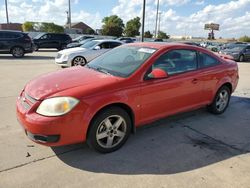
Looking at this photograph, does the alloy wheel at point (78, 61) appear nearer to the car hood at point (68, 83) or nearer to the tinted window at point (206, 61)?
the tinted window at point (206, 61)

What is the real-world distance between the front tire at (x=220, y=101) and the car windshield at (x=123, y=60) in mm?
2014

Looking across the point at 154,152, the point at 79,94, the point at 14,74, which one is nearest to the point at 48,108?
the point at 79,94

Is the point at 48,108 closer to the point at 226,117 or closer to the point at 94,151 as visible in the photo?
the point at 94,151

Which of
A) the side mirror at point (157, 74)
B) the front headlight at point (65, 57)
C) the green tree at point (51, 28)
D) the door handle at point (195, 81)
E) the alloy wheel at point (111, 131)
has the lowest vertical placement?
the alloy wheel at point (111, 131)

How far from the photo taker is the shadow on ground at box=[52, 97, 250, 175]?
340cm

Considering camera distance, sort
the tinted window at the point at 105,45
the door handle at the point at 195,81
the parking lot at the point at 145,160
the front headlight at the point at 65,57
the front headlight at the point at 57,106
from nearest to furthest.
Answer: the parking lot at the point at 145,160 < the front headlight at the point at 57,106 < the door handle at the point at 195,81 < the front headlight at the point at 65,57 < the tinted window at the point at 105,45

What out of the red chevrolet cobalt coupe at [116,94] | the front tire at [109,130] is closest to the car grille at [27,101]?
the red chevrolet cobalt coupe at [116,94]

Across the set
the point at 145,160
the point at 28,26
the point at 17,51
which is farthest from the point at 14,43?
the point at 28,26

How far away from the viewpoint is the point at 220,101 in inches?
220

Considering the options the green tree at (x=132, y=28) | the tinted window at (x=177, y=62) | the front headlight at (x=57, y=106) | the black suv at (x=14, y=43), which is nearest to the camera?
the front headlight at (x=57, y=106)

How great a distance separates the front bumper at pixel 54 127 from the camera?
3.17m

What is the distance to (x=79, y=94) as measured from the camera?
332 cm

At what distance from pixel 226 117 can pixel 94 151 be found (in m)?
3.13

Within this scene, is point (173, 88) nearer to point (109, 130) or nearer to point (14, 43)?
point (109, 130)
